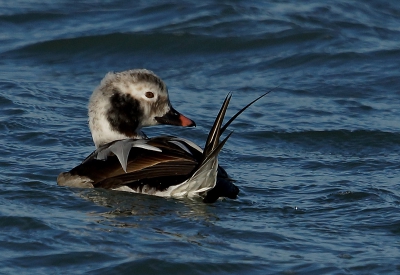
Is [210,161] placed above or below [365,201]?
above

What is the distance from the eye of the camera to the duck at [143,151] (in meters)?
6.11

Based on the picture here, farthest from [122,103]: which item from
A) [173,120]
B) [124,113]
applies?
Result: [173,120]

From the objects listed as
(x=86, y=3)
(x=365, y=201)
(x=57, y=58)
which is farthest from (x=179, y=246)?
(x=86, y=3)

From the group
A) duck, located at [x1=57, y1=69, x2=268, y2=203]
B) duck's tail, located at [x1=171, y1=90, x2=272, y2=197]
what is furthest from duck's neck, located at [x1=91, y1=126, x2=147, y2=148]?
duck's tail, located at [x1=171, y1=90, x2=272, y2=197]

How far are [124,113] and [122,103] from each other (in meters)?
0.07

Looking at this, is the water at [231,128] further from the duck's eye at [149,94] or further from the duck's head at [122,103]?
the duck's eye at [149,94]

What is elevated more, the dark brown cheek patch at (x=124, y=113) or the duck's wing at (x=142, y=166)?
the dark brown cheek patch at (x=124, y=113)

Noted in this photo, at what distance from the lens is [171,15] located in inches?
511

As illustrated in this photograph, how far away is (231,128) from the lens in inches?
348

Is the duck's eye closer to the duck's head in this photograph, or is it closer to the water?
the duck's head

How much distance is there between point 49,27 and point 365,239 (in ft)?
24.9

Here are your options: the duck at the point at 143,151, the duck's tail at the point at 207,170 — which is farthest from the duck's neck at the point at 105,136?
the duck's tail at the point at 207,170

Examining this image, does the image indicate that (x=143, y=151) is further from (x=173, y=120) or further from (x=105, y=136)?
(x=173, y=120)

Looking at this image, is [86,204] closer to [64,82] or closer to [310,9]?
[64,82]
